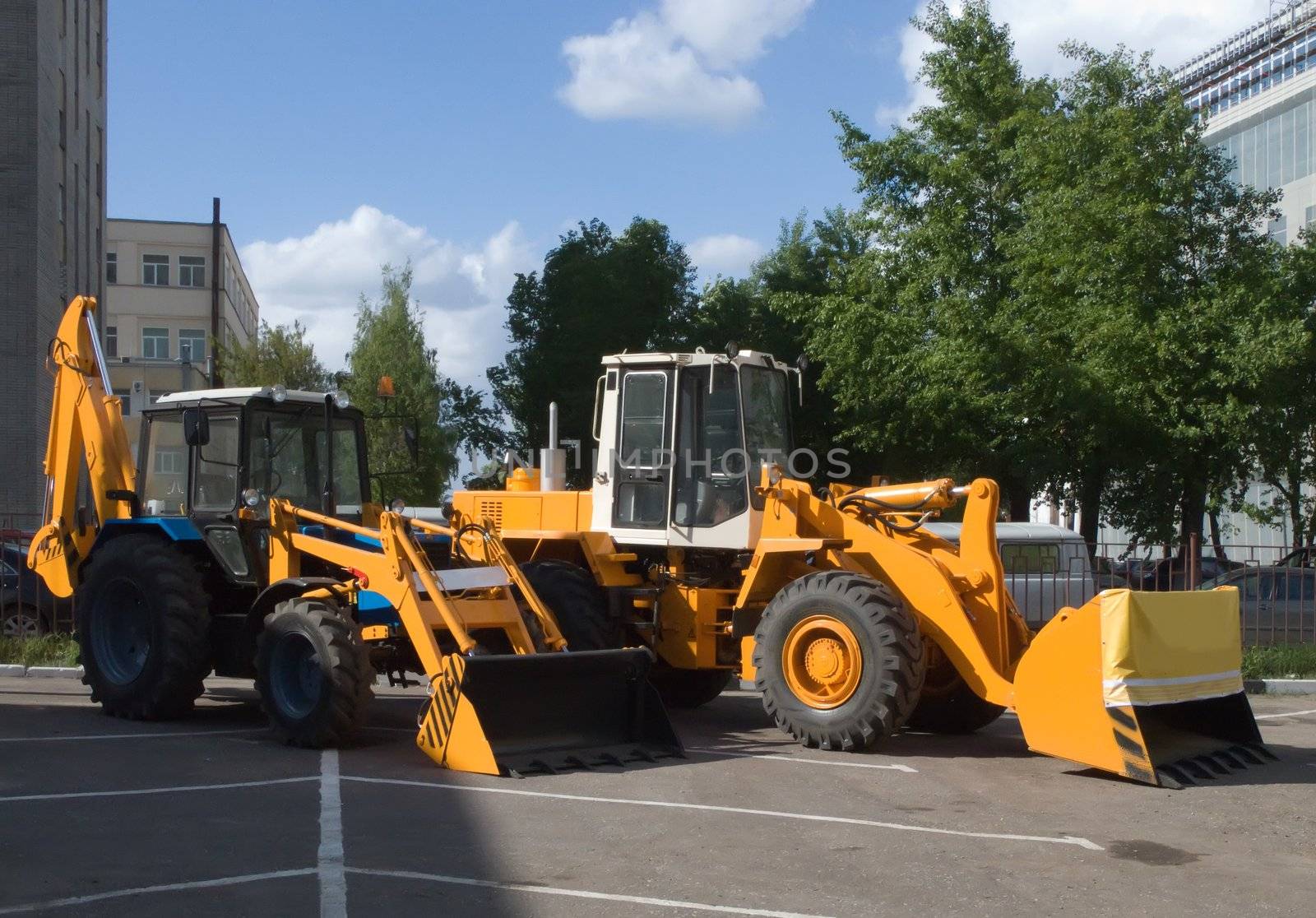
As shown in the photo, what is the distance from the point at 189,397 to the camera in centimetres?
1302

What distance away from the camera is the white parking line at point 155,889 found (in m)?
6.15

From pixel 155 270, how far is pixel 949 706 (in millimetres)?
64080

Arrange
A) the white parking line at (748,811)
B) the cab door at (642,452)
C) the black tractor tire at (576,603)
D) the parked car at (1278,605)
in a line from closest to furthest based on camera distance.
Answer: the white parking line at (748,811) < the black tractor tire at (576,603) < the cab door at (642,452) < the parked car at (1278,605)

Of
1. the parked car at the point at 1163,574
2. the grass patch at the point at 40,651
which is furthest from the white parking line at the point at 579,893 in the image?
the parked car at the point at 1163,574

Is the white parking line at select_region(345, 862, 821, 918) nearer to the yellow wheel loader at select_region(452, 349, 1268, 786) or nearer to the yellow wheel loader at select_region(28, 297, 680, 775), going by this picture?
the yellow wheel loader at select_region(28, 297, 680, 775)

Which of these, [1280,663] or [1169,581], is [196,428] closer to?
[1169,581]

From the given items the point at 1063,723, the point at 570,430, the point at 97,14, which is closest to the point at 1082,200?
the point at 570,430

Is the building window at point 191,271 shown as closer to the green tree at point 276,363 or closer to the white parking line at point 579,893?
the green tree at point 276,363

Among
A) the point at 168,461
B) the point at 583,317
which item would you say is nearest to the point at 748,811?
the point at 168,461

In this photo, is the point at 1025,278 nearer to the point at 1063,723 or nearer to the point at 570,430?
the point at 570,430

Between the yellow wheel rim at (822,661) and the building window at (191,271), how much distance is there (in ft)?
209

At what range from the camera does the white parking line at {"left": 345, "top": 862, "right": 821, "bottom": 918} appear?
630 centimetres

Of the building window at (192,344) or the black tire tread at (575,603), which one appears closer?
the black tire tread at (575,603)

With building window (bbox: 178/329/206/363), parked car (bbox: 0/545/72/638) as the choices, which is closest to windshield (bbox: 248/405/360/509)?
parked car (bbox: 0/545/72/638)
